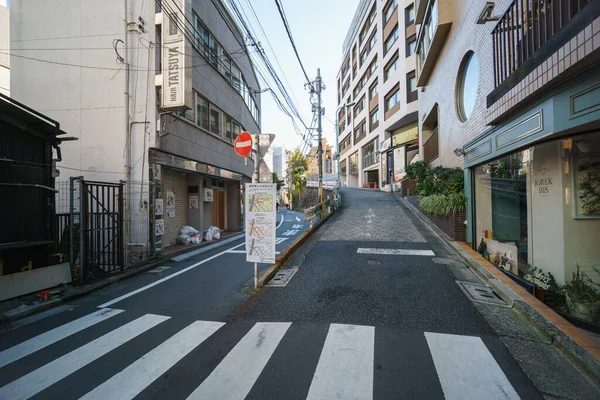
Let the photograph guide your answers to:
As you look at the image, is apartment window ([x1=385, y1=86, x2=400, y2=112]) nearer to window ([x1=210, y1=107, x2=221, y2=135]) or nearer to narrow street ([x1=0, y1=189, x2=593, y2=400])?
window ([x1=210, y1=107, x2=221, y2=135])

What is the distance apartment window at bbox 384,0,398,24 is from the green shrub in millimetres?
25190

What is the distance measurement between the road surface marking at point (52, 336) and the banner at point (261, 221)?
2.73 m

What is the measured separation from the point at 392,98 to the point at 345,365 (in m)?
29.1

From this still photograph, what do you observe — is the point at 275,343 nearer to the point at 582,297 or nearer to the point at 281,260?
the point at 281,260

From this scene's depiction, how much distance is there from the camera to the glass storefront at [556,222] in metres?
5.36

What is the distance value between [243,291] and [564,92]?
22.2ft

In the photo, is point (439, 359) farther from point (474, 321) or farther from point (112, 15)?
point (112, 15)

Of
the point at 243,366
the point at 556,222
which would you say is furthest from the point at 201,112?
the point at 556,222

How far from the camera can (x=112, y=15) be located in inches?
364

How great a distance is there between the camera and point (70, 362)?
3.44 metres

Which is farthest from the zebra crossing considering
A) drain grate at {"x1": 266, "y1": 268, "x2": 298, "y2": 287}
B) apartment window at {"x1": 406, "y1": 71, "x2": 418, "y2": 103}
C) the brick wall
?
apartment window at {"x1": 406, "y1": 71, "x2": 418, "y2": 103}

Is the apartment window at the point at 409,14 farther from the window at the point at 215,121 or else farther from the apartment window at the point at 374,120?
the window at the point at 215,121

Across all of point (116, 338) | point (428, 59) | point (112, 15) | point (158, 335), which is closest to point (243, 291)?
point (158, 335)

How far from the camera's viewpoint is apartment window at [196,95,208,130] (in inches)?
470
